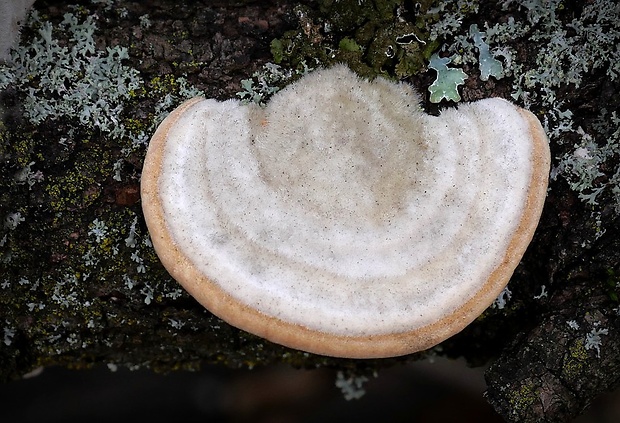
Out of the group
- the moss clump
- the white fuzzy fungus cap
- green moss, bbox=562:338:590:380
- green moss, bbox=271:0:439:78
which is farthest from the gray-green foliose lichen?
the moss clump

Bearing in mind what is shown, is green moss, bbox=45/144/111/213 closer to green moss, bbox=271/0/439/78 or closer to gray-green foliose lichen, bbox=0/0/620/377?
gray-green foliose lichen, bbox=0/0/620/377

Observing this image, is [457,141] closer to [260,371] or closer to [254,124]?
[254,124]

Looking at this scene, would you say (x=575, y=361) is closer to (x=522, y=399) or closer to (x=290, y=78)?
(x=522, y=399)

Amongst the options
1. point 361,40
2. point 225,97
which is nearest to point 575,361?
point 361,40

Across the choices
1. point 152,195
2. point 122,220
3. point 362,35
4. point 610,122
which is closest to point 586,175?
point 610,122

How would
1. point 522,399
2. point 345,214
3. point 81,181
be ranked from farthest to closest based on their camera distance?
point 81,181
point 522,399
point 345,214
